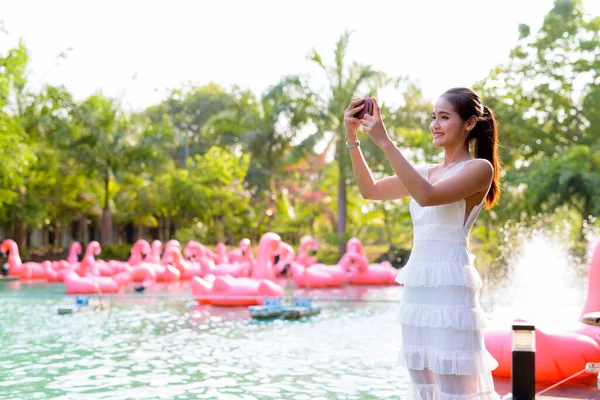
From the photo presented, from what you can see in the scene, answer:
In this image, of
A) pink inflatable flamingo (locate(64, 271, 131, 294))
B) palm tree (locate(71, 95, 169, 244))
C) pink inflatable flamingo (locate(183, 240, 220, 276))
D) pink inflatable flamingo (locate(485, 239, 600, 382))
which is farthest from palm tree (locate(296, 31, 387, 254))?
pink inflatable flamingo (locate(485, 239, 600, 382))

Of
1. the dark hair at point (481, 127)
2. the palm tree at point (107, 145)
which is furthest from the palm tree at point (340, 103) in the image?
the dark hair at point (481, 127)

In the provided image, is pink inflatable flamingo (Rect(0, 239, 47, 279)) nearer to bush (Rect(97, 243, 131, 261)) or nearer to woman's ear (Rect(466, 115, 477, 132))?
bush (Rect(97, 243, 131, 261))

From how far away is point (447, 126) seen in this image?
2600mm

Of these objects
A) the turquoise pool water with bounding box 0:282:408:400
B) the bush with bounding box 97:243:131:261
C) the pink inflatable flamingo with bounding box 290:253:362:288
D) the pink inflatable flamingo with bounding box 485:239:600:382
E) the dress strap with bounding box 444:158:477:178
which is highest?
the dress strap with bounding box 444:158:477:178

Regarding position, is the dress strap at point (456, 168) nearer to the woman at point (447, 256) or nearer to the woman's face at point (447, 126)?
the woman at point (447, 256)

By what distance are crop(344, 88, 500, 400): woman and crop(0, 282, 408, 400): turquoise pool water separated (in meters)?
3.40

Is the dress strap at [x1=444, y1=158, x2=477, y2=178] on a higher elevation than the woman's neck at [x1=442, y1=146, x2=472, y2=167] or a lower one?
lower

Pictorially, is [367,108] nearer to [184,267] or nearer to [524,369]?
[524,369]

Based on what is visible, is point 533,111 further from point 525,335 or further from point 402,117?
point 525,335

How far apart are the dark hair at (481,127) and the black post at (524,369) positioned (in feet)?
7.99

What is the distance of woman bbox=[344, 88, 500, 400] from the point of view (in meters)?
2.40

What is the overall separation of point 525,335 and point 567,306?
678cm

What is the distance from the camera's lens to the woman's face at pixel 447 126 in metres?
2.60

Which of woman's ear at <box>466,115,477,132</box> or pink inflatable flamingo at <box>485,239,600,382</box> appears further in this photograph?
pink inflatable flamingo at <box>485,239,600,382</box>
